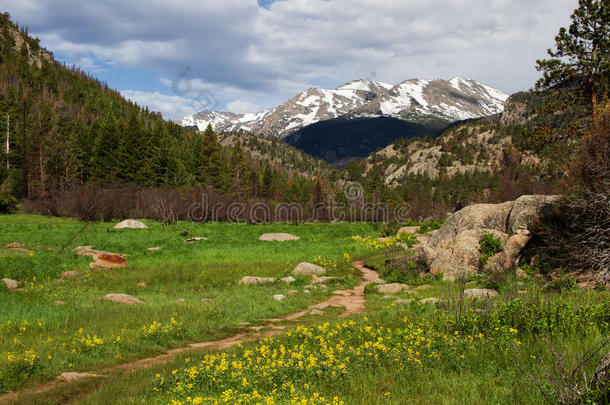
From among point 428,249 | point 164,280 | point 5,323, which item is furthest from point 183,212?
point 5,323

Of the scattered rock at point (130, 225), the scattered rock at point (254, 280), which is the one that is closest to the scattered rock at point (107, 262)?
the scattered rock at point (254, 280)

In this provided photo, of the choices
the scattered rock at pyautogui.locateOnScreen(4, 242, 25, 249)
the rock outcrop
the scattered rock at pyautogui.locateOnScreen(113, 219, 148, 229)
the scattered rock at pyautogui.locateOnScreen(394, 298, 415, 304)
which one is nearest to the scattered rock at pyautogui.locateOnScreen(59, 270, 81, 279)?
the scattered rock at pyautogui.locateOnScreen(4, 242, 25, 249)

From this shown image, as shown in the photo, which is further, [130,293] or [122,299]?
[130,293]

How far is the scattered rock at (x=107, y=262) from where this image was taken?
22656mm

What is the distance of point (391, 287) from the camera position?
18.9 metres

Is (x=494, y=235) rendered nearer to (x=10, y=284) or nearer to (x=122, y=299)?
(x=122, y=299)

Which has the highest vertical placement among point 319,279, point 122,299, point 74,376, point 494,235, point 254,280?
point 494,235

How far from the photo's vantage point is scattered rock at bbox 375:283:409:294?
18391 mm

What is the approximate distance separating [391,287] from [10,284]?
16.9 meters

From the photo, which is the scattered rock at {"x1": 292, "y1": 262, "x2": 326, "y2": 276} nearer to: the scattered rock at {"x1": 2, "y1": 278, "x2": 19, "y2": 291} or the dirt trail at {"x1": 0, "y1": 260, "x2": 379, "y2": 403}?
the dirt trail at {"x1": 0, "y1": 260, "x2": 379, "y2": 403}

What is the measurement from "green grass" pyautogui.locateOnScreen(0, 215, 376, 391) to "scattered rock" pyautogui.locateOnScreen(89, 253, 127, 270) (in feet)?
1.47

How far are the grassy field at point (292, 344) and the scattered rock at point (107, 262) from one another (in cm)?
A: 324

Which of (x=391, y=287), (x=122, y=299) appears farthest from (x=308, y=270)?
(x=122, y=299)

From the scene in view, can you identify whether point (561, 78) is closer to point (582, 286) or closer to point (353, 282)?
point (582, 286)
